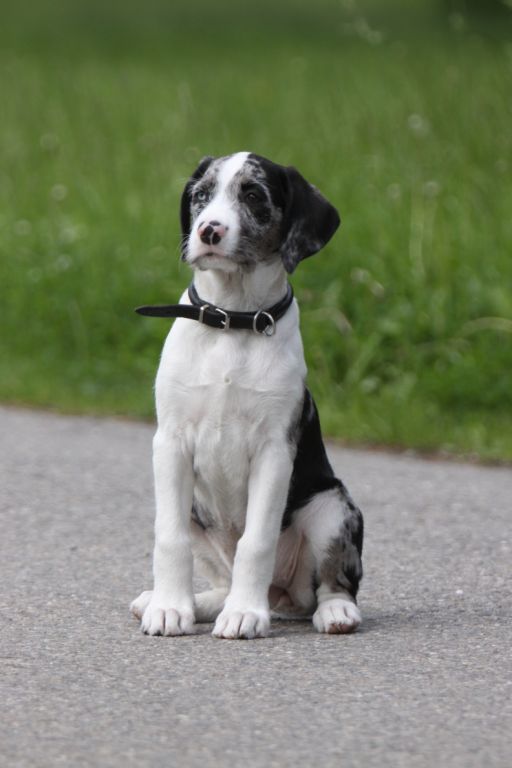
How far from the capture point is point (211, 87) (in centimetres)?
1559

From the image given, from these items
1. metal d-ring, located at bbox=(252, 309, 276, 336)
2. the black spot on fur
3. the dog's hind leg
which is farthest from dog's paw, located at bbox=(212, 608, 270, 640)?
metal d-ring, located at bbox=(252, 309, 276, 336)

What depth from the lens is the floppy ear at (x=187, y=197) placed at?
16.0 feet

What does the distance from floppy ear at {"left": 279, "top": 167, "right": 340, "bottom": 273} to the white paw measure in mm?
1121

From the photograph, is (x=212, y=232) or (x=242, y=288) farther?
(x=242, y=288)

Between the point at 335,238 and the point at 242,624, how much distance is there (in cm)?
550

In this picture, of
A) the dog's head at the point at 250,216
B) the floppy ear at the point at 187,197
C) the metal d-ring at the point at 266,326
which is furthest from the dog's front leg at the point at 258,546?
the floppy ear at the point at 187,197

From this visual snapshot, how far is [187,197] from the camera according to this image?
4.94m

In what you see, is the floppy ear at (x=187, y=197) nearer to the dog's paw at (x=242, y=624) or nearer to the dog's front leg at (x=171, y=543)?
the dog's front leg at (x=171, y=543)

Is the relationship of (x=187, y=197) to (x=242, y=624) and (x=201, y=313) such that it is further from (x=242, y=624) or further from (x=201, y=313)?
(x=242, y=624)

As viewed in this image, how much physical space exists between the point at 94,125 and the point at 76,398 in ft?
17.4

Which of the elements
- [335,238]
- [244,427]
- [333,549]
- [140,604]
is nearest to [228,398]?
[244,427]

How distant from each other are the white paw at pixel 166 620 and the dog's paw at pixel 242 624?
0.10 meters

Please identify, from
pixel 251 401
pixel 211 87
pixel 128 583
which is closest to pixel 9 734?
pixel 251 401

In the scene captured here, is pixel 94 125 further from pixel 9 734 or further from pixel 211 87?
pixel 9 734
